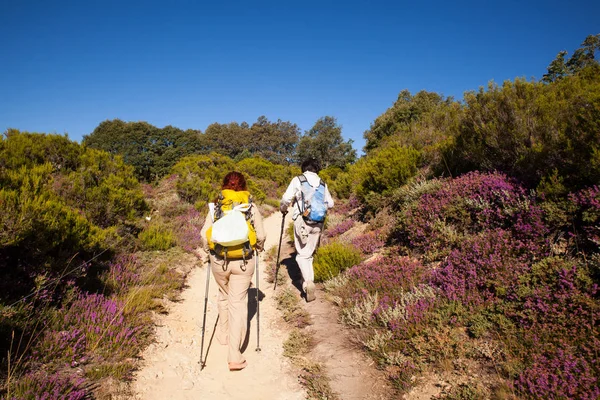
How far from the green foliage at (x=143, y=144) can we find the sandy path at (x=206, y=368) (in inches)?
1197

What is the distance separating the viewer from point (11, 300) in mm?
3471

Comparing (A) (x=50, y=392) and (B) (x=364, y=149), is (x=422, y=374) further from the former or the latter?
(B) (x=364, y=149)

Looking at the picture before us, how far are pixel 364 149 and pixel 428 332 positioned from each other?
24217mm

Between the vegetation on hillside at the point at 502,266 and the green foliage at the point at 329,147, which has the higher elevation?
the green foliage at the point at 329,147

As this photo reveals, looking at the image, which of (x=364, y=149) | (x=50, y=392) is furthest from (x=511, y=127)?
(x=364, y=149)

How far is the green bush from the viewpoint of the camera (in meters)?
6.13

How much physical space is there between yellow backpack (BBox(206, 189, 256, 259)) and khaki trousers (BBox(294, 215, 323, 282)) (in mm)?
1847

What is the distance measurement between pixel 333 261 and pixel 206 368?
3.11m

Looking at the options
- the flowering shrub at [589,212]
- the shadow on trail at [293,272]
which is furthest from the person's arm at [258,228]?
the flowering shrub at [589,212]

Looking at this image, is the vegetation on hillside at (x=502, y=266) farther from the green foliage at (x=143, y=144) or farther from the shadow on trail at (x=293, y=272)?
the green foliage at (x=143, y=144)

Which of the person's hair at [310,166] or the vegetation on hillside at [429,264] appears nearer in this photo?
the vegetation on hillside at [429,264]

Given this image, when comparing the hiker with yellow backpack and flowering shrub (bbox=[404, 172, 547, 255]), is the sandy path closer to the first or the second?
the hiker with yellow backpack

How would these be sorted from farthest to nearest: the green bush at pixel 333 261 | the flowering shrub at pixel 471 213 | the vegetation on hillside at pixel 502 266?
the green bush at pixel 333 261, the flowering shrub at pixel 471 213, the vegetation on hillside at pixel 502 266

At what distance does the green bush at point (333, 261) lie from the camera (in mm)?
6133
